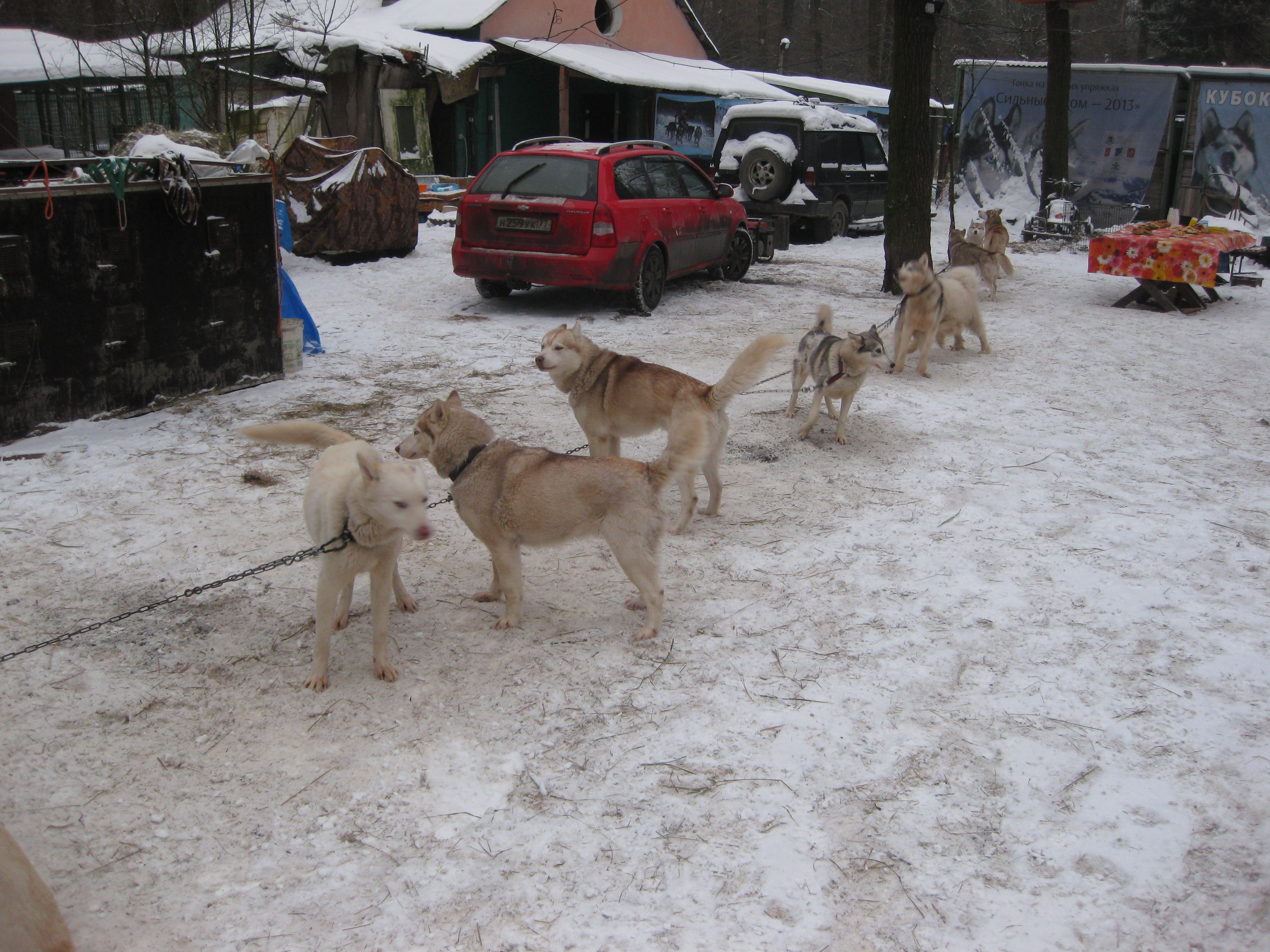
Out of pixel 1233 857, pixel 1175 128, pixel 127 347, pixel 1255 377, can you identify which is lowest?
pixel 1233 857

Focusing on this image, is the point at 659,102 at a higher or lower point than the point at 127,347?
higher

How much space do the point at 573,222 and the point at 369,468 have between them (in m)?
6.87

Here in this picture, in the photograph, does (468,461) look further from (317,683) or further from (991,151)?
(991,151)

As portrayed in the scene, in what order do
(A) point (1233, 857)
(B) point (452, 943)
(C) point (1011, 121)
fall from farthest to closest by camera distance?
1. (C) point (1011, 121)
2. (A) point (1233, 857)
3. (B) point (452, 943)

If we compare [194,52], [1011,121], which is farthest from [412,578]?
[1011,121]

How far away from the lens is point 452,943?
2559mm

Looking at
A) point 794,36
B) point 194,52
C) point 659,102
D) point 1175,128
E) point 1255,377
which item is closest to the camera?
point 1255,377

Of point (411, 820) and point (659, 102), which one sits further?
point (659, 102)

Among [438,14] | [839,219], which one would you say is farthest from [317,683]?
[438,14]

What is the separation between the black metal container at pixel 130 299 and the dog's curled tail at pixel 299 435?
290cm

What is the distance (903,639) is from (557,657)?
157 centimetres

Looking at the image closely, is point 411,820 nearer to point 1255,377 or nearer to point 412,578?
point 412,578

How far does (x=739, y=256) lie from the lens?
13.1 metres

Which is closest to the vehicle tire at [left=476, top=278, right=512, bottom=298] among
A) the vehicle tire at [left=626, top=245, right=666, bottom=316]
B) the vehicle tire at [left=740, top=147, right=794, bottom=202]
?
the vehicle tire at [left=626, top=245, right=666, bottom=316]
